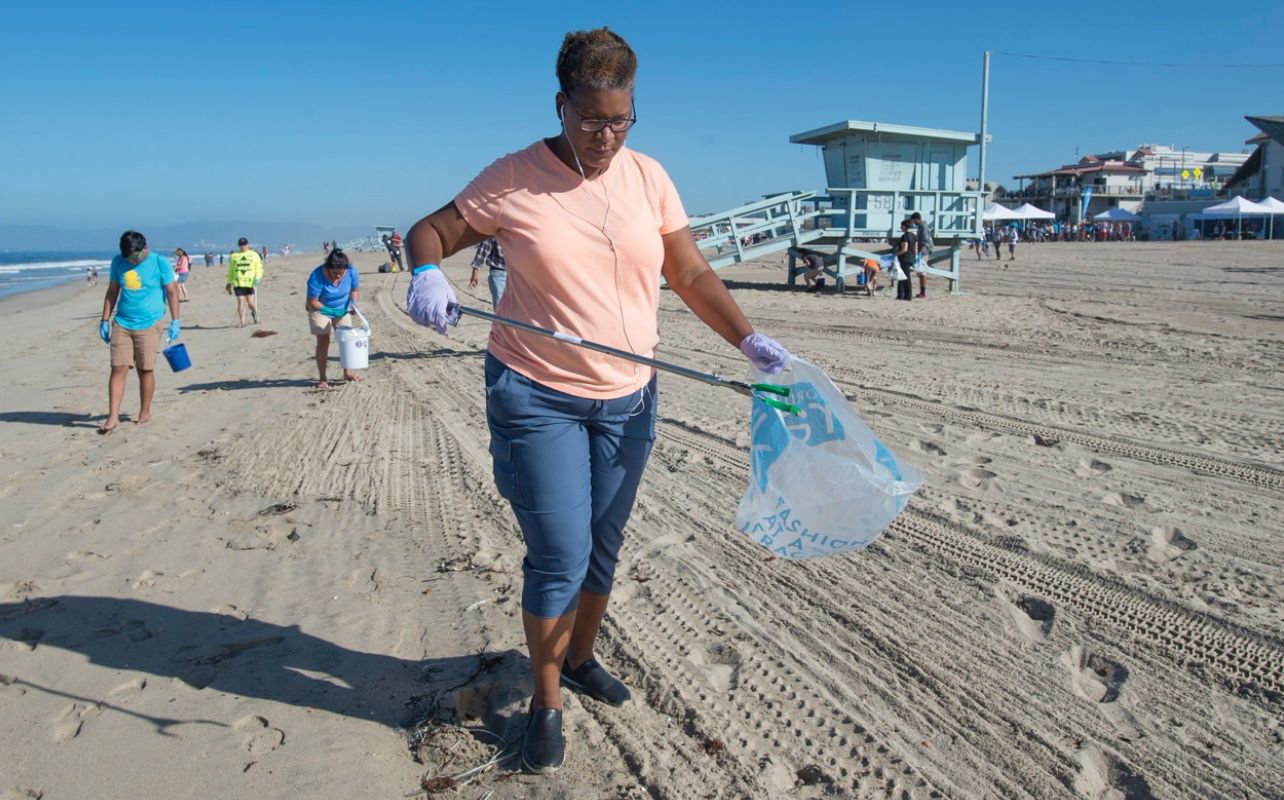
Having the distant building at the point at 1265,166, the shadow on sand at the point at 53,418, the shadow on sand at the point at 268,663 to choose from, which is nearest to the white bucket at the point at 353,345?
the shadow on sand at the point at 53,418

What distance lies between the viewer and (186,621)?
3.34 meters

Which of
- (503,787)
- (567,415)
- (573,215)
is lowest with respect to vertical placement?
(503,787)

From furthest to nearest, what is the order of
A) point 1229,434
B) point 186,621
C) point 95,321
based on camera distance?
point 95,321, point 1229,434, point 186,621

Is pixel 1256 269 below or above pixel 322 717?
above

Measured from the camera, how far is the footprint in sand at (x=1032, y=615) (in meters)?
3.02

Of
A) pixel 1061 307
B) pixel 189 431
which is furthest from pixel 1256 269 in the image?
pixel 189 431

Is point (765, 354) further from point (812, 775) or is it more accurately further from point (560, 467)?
point (812, 775)

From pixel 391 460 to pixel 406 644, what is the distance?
2735 mm

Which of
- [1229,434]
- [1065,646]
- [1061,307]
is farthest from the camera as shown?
[1061,307]

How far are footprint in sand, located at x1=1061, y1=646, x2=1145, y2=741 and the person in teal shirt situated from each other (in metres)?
6.94

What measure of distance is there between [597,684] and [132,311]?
5.98 m

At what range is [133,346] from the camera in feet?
22.6

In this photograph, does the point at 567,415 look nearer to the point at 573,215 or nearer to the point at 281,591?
the point at 573,215

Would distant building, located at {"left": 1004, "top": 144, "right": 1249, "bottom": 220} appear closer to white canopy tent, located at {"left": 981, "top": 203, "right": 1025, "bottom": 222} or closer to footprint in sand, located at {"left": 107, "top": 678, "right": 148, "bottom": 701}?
white canopy tent, located at {"left": 981, "top": 203, "right": 1025, "bottom": 222}
